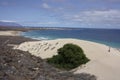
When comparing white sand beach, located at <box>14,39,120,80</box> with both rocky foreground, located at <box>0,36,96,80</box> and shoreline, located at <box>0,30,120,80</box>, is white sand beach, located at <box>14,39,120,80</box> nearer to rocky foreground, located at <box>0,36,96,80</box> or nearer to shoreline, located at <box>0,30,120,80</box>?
shoreline, located at <box>0,30,120,80</box>

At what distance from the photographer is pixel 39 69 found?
11.4 m

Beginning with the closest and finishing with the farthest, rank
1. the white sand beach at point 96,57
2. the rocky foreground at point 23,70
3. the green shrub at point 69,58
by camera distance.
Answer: the rocky foreground at point 23,70 → the white sand beach at point 96,57 → the green shrub at point 69,58

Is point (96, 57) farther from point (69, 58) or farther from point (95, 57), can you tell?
point (69, 58)

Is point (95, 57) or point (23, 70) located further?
point (95, 57)

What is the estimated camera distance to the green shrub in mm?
18469

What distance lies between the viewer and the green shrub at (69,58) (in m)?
18.5

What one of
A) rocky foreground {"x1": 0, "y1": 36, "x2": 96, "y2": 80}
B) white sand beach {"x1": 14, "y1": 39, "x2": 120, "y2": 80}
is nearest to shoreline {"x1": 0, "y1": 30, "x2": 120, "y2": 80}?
white sand beach {"x1": 14, "y1": 39, "x2": 120, "y2": 80}

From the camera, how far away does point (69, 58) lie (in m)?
18.8

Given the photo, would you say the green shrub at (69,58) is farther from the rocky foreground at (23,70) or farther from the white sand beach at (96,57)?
the rocky foreground at (23,70)

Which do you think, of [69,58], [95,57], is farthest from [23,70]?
[95,57]

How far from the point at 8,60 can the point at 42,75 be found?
1456mm

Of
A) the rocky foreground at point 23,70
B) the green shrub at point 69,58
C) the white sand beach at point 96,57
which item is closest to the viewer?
the rocky foreground at point 23,70

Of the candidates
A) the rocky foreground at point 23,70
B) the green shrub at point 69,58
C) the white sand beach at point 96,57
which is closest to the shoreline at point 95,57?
the white sand beach at point 96,57

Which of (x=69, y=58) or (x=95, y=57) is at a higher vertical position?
(x=69, y=58)
